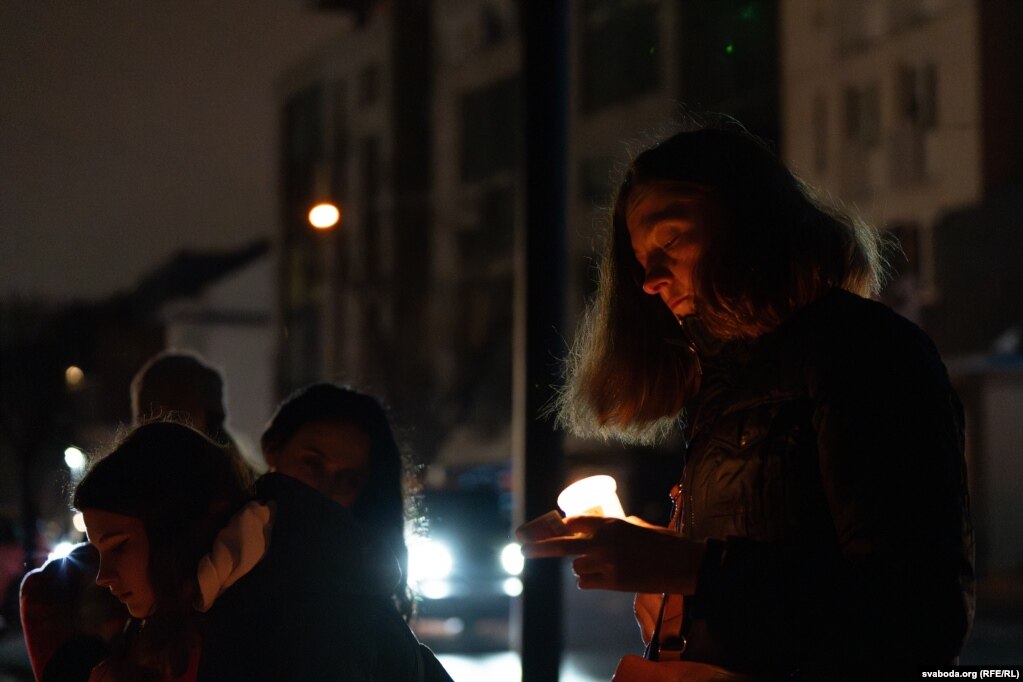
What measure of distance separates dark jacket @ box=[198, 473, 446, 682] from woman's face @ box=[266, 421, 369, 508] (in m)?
0.42

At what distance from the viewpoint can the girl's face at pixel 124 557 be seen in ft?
5.14

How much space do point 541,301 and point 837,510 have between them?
1173 mm

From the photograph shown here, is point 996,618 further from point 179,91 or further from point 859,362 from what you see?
point 859,362

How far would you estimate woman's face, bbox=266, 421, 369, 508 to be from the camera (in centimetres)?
214

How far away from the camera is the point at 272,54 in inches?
131

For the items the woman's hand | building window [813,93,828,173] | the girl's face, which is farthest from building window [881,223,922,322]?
the woman's hand

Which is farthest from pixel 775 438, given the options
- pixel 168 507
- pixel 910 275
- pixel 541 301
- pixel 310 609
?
pixel 910 275

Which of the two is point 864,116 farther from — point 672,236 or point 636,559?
point 636,559

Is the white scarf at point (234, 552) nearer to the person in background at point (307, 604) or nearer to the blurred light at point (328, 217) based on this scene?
the person in background at point (307, 604)

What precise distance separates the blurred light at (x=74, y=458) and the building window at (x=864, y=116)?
45.4 ft

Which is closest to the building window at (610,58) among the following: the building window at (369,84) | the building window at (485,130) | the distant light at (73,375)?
the building window at (485,130)

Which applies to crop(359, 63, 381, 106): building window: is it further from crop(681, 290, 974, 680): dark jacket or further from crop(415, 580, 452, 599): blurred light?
crop(681, 290, 974, 680): dark jacket

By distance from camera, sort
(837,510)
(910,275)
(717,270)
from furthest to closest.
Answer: (910,275) < (717,270) < (837,510)

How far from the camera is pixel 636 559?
3.63 ft
